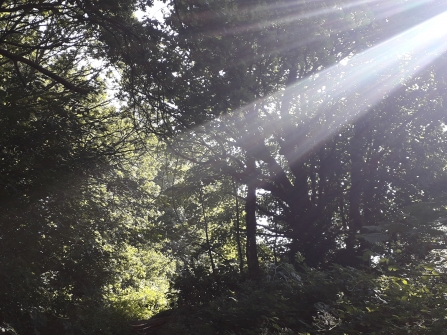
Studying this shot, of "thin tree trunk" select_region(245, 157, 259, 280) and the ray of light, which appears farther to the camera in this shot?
"thin tree trunk" select_region(245, 157, 259, 280)

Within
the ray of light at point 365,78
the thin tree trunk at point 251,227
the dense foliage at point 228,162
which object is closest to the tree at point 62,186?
the dense foliage at point 228,162

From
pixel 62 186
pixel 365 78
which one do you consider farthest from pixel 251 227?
pixel 62 186

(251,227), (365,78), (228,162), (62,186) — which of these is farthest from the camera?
(228,162)

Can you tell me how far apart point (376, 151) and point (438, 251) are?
7.70m

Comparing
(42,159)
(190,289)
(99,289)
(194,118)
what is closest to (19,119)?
(42,159)

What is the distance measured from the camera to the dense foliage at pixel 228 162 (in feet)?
24.7

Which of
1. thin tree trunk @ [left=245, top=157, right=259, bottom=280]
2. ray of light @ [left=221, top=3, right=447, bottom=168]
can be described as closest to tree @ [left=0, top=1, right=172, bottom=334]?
thin tree trunk @ [left=245, top=157, right=259, bottom=280]

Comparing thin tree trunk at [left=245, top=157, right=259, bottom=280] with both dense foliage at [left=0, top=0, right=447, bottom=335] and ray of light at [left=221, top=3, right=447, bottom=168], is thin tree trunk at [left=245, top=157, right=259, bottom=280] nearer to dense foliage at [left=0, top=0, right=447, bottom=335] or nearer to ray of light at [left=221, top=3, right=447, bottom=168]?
dense foliage at [left=0, top=0, right=447, bottom=335]

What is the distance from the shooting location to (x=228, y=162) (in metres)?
15.4

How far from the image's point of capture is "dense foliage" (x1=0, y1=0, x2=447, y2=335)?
24.7 feet

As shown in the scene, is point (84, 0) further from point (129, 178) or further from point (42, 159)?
point (129, 178)

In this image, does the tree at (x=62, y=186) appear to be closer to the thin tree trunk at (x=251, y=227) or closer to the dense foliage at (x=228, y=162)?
the dense foliage at (x=228, y=162)

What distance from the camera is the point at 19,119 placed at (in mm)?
8266

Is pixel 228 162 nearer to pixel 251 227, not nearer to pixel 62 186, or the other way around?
pixel 251 227
